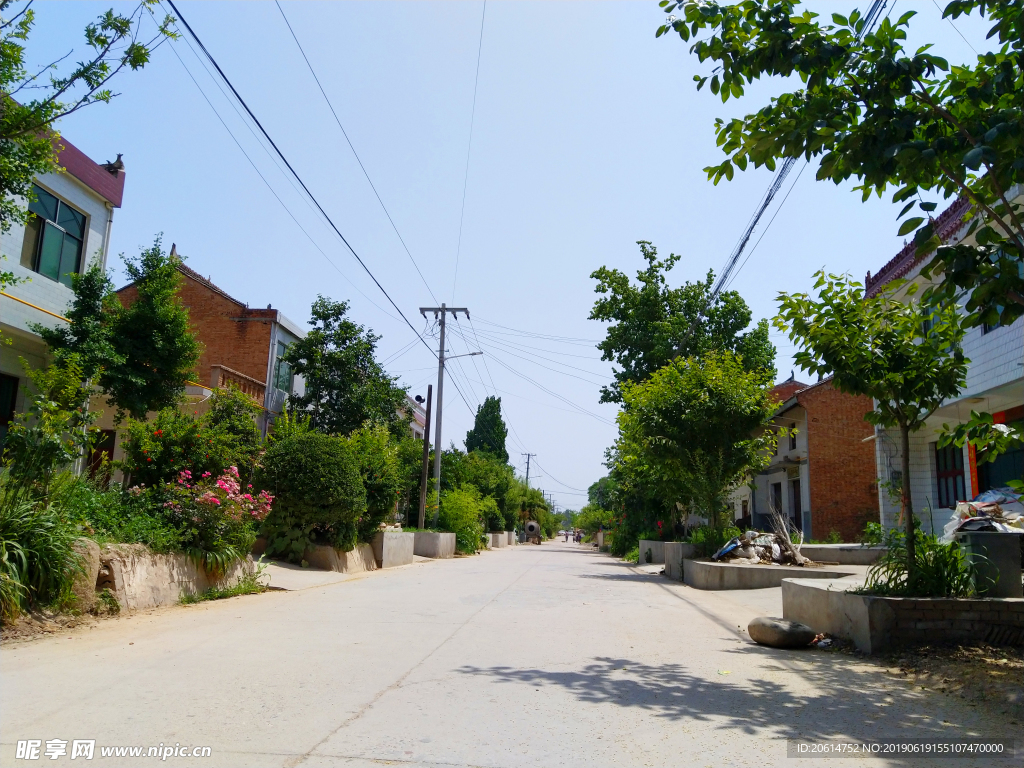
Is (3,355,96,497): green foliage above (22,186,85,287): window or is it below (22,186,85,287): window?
below

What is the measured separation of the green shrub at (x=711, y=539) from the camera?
19797 millimetres

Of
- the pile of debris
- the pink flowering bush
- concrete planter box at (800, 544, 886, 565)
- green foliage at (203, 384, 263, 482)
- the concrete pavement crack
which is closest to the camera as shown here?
the concrete pavement crack

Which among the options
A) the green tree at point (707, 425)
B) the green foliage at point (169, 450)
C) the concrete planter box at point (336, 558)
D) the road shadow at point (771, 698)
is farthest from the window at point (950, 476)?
the green foliage at point (169, 450)

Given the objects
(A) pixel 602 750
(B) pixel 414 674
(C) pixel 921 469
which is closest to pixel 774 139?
(A) pixel 602 750

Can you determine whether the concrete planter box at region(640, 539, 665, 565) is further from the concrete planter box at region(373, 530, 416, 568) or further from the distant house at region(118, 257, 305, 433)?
the distant house at region(118, 257, 305, 433)

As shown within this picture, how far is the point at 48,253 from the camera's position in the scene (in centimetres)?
1568

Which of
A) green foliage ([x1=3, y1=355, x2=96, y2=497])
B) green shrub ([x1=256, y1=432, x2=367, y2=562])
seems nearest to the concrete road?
green foliage ([x1=3, y1=355, x2=96, y2=497])

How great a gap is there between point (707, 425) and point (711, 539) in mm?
3086

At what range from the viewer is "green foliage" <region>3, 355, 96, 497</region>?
8844 millimetres

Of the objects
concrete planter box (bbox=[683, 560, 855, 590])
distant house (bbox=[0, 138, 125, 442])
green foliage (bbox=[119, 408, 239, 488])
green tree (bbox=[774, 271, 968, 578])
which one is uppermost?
distant house (bbox=[0, 138, 125, 442])

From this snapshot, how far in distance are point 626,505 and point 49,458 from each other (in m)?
29.1

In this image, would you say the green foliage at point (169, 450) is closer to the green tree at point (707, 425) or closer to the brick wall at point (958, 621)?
the brick wall at point (958, 621)

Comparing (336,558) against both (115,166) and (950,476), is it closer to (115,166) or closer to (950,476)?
(115,166)

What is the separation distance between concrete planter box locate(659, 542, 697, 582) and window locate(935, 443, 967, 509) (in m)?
6.74
